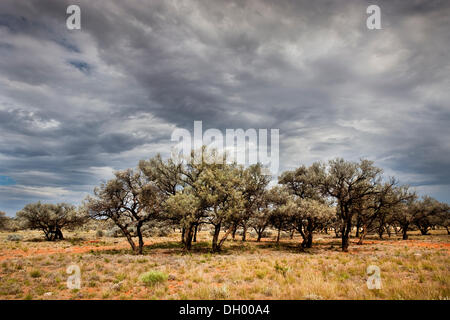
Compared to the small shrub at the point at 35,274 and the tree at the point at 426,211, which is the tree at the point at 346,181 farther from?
the tree at the point at 426,211

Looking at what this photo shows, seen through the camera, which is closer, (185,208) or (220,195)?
(185,208)

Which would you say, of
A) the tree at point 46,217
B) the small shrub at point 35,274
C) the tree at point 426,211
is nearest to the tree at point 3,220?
the tree at point 46,217

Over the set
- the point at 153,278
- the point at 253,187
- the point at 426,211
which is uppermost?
the point at 253,187

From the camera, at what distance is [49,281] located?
12.8 m

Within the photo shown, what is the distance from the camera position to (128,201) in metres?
25.1

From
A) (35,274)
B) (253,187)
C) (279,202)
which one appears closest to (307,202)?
(279,202)

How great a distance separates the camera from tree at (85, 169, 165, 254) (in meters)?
24.5

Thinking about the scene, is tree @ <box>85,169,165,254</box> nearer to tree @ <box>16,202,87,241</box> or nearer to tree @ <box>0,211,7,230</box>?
tree @ <box>16,202,87,241</box>

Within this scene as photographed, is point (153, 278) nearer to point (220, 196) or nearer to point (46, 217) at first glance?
point (220, 196)

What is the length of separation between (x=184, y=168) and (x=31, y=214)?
1408 inches

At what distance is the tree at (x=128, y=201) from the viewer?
2455cm
